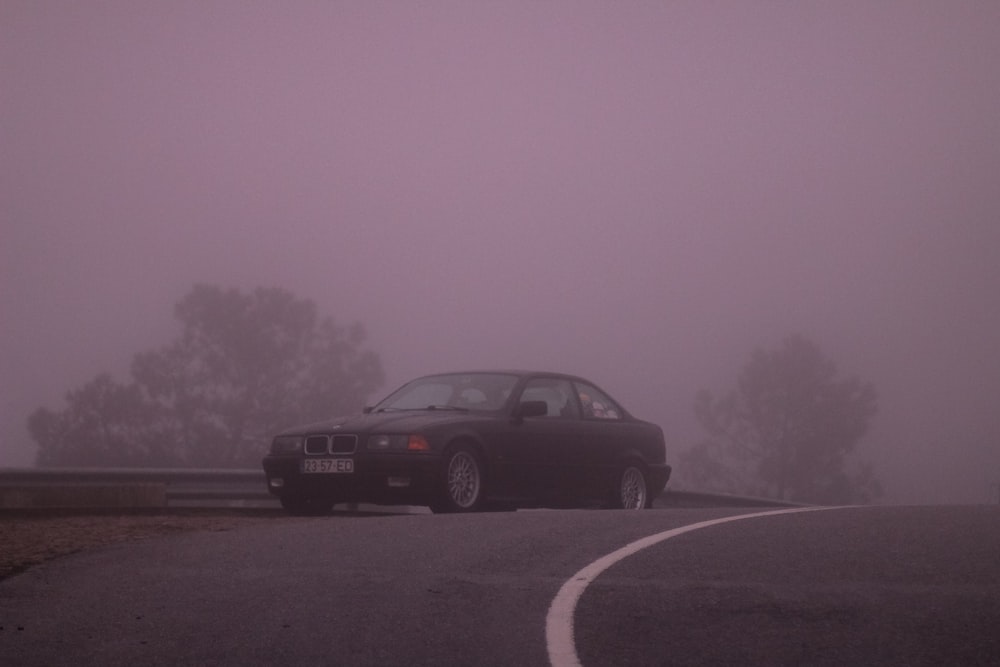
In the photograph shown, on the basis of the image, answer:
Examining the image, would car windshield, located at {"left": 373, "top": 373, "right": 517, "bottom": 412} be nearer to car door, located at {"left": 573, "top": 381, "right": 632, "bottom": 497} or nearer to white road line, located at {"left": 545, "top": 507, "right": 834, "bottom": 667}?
car door, located at {"left": 573, "top": 381, "right": 632, "bottom": 497}

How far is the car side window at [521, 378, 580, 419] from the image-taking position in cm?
1332

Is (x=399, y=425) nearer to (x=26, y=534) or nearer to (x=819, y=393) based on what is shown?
(x=26, y=534)

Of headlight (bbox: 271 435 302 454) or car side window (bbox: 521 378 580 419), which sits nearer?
headlight (bbox: 271 435 302 454)

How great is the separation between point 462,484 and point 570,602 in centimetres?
605

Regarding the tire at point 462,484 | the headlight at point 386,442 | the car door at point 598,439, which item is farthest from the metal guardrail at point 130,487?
the car door at point 598,439

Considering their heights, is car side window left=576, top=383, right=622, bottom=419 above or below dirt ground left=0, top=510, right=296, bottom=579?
above

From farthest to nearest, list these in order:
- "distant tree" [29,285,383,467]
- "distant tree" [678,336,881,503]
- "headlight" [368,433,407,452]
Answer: "distant tree" [678,336,881,503], "distant tree" [29,285,383,467], "headlight" [368,433,407,452]

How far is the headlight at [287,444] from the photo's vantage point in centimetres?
1218

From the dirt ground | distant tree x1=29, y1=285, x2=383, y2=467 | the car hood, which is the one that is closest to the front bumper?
the car hood

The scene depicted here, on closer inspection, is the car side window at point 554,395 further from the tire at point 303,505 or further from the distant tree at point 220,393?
the distant tree at point 220,393

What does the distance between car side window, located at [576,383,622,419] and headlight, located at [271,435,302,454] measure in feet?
10.5

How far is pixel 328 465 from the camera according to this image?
1183 cm

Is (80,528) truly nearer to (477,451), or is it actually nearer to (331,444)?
(331,444)

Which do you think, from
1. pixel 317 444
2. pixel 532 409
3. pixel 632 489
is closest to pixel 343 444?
pixel 317 444
